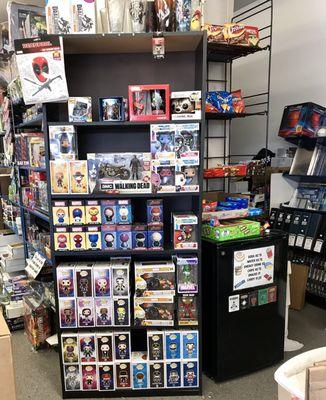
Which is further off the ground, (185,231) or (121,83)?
(121,83)

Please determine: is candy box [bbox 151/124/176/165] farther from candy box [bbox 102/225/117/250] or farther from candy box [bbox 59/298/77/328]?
candy box [bbox 59/298/77/328]

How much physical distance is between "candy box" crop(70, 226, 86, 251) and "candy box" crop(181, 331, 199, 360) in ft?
2.60

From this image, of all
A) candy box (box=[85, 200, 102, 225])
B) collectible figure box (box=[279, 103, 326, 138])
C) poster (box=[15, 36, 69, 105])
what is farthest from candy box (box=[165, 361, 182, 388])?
collectible figure box (box=[279, 103, 326, 138])

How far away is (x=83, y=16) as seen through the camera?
1.85 meters

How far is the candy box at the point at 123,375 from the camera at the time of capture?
2.13m

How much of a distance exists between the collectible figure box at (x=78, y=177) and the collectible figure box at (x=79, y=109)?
24cm

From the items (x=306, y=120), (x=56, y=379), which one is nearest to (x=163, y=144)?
(x=56, y=379)

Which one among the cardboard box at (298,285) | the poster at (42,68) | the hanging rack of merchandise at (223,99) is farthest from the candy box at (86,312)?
the cardboard box at (298,285)

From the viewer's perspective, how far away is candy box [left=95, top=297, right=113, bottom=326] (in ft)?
6.77

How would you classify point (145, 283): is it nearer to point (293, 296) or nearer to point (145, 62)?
point (145, 62)

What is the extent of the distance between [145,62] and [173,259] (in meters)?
1.23

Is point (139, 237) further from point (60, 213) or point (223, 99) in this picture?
point (223, 99)

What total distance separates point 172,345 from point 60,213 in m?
1.03

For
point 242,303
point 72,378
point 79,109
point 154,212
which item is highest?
point 79,109
